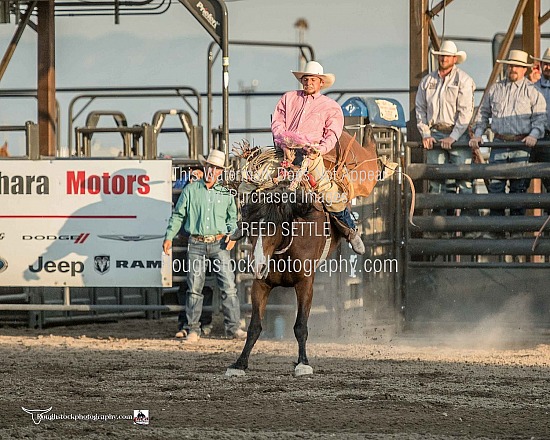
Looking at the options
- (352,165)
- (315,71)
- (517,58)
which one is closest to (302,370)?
(352,165)

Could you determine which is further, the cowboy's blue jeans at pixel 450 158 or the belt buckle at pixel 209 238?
the cowboy's blue jeans at pixel 450 158

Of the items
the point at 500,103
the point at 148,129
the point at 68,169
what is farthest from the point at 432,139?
the point at 68,169

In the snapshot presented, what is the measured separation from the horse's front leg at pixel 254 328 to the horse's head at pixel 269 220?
8.0 inches

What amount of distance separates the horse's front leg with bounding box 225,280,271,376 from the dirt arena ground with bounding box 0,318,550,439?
12 centimetres

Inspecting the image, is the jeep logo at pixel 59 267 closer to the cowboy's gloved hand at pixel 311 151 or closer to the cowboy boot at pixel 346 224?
the cowboy boot at pixel 346 224

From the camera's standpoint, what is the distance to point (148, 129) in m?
12.5

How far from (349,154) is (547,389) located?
320cm

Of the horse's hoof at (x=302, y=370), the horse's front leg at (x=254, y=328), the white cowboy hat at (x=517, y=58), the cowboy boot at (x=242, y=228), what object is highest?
the white cowboy hat at (x=517, y=58)

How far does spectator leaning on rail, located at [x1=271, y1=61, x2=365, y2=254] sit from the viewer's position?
934 centimetres

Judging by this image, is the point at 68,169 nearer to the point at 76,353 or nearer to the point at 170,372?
the point at 76,353

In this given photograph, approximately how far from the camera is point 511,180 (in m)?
12.5

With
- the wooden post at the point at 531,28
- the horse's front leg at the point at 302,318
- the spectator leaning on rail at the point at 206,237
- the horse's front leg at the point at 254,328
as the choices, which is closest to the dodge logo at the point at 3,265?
the spectator leaning on rail at the point at 206,237

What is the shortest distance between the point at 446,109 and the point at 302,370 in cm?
479

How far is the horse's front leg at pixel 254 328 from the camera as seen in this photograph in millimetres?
8719
